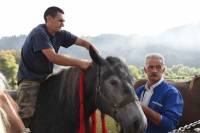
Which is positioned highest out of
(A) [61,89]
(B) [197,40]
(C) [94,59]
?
(C) [94,59]

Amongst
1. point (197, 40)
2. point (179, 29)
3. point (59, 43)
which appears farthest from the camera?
point (179, 29)

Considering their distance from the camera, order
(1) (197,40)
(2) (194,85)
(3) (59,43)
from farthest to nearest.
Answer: (1) (197,40), (2) (194,85), (3) (59,43)

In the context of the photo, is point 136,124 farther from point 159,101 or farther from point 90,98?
point 90,98

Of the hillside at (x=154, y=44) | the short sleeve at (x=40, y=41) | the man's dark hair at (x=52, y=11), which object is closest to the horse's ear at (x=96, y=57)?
the short sleeve at (x=40, y=41)

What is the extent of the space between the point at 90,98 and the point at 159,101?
2.57 feet

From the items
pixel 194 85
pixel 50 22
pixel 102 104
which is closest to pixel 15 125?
pixel 102 104

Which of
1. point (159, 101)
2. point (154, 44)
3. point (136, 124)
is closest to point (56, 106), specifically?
point (136, 124)

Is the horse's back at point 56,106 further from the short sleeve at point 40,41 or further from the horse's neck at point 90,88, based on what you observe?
the short sleeve at point 40,41

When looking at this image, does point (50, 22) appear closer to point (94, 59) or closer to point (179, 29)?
point (94, 59)

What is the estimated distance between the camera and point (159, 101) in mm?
4559

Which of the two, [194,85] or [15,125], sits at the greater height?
[15,125]

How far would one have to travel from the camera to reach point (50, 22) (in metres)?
5.01

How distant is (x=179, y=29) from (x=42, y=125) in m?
187

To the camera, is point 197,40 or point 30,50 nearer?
point 30,50
